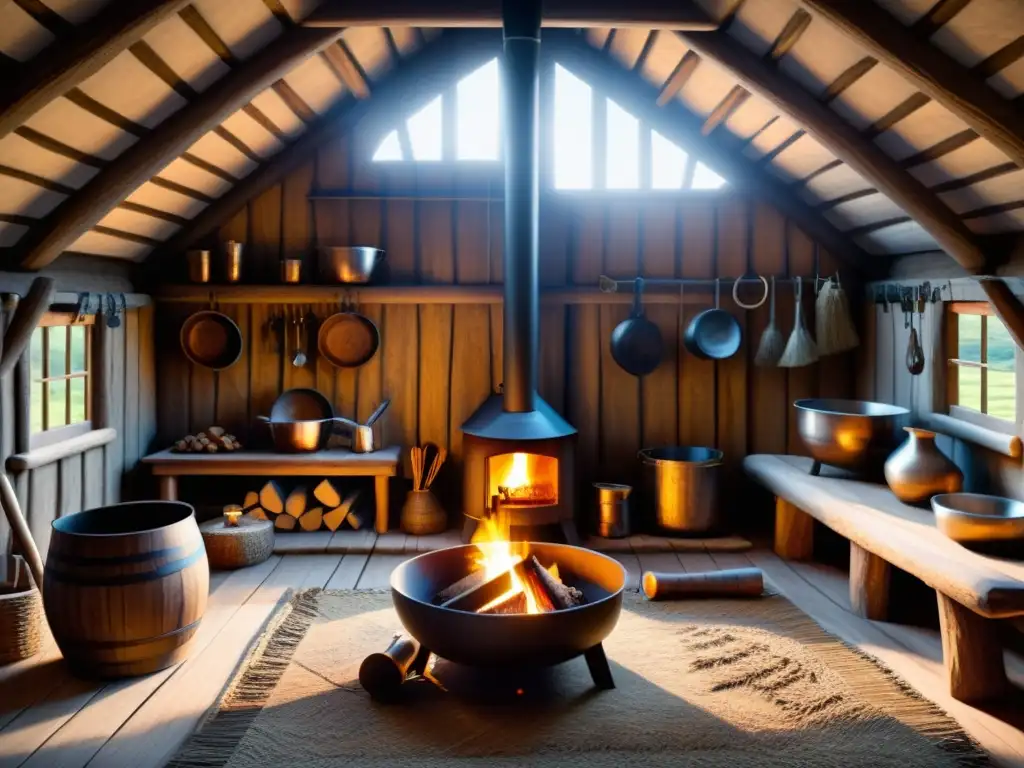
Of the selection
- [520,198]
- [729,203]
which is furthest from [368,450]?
[729,203]

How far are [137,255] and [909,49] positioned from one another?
14.1ft

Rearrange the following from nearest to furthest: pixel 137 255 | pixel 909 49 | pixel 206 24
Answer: pixel 909 49, pixel 206 24, pixel 137 255

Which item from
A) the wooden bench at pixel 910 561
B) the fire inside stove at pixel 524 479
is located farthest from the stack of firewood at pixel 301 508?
the wooden bench at pixel 910 561

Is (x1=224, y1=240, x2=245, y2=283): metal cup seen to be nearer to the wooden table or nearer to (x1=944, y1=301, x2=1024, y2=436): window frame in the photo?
the wooden table

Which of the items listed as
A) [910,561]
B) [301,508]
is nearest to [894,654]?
[910,561]

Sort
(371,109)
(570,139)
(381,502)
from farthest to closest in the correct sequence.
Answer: (570,139)
(371,109)
(381,502)

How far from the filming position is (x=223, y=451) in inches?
213

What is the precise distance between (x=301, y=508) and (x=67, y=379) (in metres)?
1.51

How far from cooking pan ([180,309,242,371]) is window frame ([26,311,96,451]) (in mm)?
687

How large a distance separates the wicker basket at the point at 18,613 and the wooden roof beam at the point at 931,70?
392cm

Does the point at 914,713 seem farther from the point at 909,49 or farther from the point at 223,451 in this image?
the point at 223,451

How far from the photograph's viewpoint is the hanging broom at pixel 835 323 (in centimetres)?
545

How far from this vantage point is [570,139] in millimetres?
5707

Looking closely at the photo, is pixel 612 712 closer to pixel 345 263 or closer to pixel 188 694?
pixel 188 694
